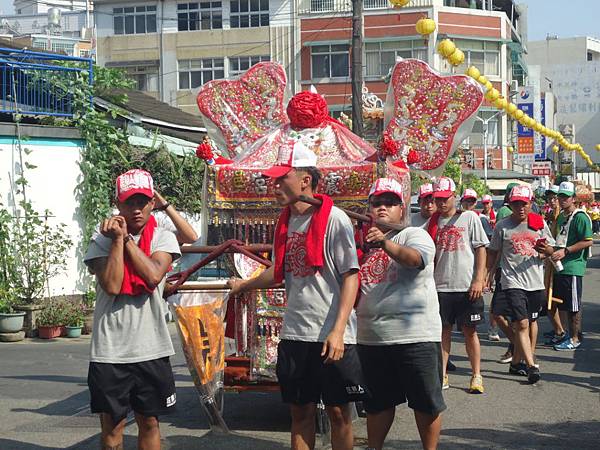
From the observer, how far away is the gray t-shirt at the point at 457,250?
932 cm

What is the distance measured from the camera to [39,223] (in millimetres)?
13633

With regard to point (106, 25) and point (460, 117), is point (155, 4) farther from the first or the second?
point (460, 117)

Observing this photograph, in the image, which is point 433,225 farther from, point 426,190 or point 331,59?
point 331,59

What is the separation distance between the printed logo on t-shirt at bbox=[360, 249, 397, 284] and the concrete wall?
866cm

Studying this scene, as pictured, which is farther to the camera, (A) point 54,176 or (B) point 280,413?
(A) point 54,176

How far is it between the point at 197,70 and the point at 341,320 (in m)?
43.7

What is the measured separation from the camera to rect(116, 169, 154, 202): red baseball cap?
5371 millimetres

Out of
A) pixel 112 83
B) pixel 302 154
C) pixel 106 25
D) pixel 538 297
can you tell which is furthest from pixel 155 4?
pixel 302 154

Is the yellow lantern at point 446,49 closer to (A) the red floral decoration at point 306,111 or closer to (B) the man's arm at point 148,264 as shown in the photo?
(A) the red floral decoration at point 306,111

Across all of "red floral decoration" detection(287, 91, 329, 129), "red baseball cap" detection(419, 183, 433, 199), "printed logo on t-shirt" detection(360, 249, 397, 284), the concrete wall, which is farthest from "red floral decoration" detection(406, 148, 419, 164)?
the concrete wall

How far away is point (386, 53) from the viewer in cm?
4825

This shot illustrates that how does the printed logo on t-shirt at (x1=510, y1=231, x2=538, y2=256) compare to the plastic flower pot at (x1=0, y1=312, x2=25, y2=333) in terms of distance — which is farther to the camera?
the plastic flower pot at (x1=0, y1=312, x2=25, y2=333)

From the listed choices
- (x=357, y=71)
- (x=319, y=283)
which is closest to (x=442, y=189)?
(x=319, y=283)

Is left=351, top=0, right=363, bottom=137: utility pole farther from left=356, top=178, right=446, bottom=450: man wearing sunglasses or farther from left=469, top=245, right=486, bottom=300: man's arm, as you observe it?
left=356, top=178, right=446, bottom=450: man wearing sunglasses
